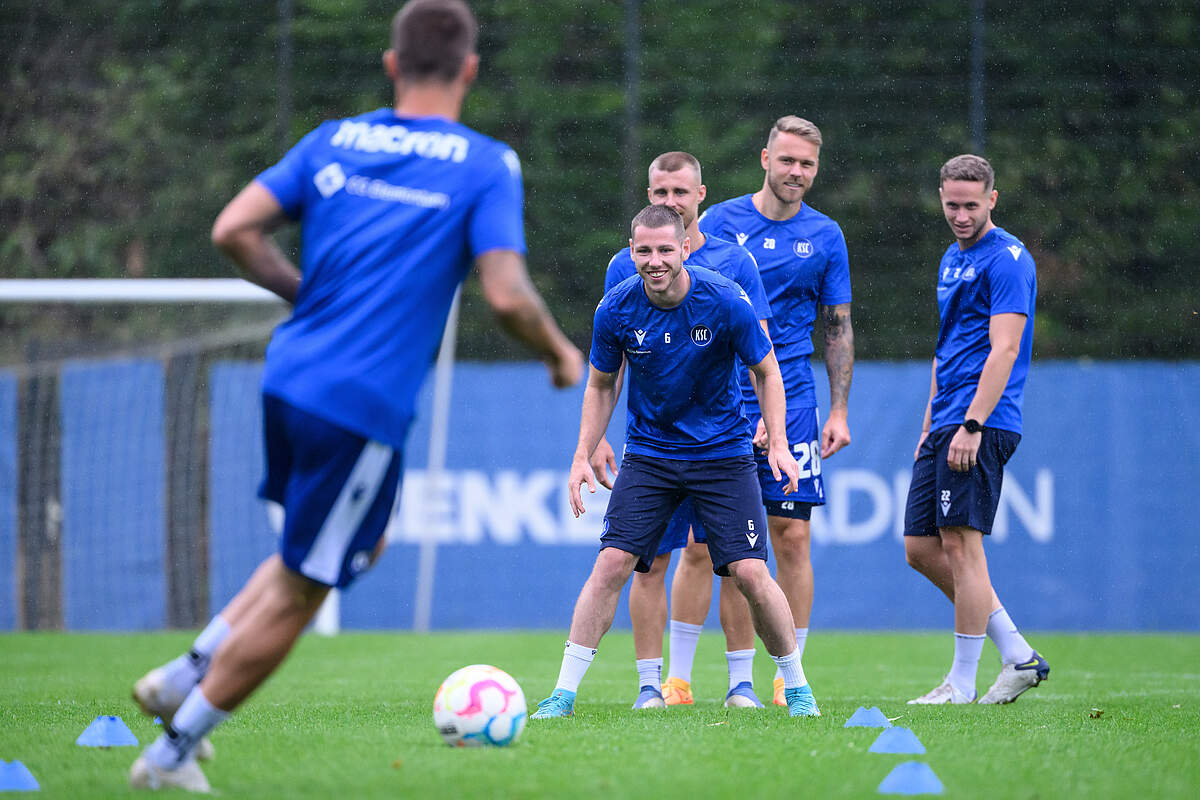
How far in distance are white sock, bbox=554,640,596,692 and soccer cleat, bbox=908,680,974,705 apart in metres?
1.61

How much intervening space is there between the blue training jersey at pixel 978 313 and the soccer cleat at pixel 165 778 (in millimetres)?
3811

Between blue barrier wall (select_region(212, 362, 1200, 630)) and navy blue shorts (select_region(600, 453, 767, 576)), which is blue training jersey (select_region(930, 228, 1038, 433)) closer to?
navy blue shorts (select_region(600, 453, 767, 576))

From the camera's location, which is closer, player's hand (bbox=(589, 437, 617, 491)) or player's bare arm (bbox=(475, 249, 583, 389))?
player's bare arm (bbox=(475, 249, 583, 389))

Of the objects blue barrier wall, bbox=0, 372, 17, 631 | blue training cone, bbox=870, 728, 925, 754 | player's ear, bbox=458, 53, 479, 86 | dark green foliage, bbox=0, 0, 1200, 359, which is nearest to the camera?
player's ear, bbox=458, 53, 479, 86

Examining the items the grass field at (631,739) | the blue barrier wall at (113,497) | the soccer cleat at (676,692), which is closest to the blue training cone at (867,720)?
the grass field at (631,739)

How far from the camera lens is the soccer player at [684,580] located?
608 centimetres

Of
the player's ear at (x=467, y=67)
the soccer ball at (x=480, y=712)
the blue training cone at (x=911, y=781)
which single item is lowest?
the soccer ball at (x=480, y=712)

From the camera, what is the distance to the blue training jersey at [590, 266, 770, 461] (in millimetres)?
5559

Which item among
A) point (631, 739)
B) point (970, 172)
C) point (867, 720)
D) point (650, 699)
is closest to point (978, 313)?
point (970, 172)

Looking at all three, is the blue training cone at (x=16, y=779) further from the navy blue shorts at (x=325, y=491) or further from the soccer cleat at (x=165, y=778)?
the navy blue shorts at (x=325, y=491)

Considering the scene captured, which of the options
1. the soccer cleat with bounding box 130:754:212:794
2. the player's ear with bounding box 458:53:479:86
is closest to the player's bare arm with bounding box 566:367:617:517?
the player's ear with bounding box 458:53:479:86

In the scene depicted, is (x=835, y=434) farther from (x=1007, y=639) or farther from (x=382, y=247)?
(x=382, y=247)

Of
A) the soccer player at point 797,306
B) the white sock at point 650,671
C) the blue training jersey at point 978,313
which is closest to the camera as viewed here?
the white sock at point 650,671

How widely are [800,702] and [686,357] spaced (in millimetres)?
1400
